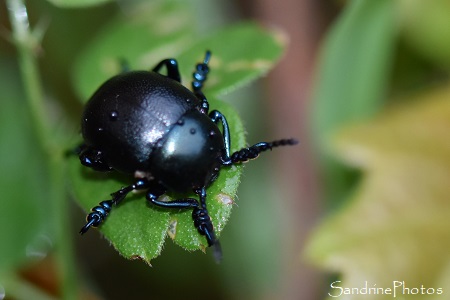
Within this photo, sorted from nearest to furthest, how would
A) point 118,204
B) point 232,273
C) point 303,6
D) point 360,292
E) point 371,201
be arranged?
point 118,204 < point 360,292 < point 371,201 < point 232,273 < point 303,6

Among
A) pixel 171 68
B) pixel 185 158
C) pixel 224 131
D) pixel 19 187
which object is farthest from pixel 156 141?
pixel 19 187

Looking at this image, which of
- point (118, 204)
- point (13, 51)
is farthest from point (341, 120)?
point (13, 51)

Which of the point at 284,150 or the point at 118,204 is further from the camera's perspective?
the point at 284,150

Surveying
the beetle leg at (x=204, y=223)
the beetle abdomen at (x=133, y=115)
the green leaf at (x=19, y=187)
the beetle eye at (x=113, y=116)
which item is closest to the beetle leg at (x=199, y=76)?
the beetle abdomen at (x=133, y=115)

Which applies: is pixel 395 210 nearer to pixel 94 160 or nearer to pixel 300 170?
pixel 300 170

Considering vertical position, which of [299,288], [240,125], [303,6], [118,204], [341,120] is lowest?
[299,288]

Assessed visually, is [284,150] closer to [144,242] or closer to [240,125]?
[240,125]

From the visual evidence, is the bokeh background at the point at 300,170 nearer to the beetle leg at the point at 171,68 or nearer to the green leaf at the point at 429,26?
the green leaf at the point at 429,26
